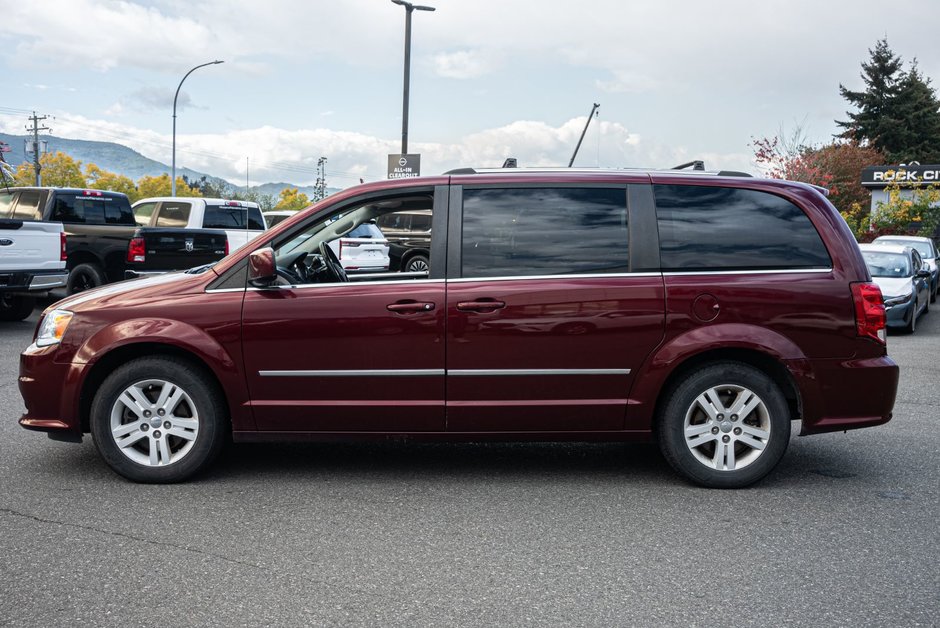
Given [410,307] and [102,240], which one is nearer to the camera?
[410,307]

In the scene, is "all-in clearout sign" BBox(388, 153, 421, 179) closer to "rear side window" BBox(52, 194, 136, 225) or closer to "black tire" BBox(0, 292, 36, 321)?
"rear side window" BBox(52, 194, 136, 225)

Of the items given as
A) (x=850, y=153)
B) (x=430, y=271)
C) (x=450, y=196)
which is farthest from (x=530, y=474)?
(x=850, y=153)

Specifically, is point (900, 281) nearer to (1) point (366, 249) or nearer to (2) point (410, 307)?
(1) point (366, 249)

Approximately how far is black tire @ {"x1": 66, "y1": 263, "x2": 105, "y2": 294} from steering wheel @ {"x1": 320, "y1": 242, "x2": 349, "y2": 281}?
→ 10.7 metres

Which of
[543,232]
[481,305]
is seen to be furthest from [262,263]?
[543,232]

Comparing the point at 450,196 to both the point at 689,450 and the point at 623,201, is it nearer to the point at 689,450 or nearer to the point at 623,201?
the point at 623,201

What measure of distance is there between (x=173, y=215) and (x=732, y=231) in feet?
46.5

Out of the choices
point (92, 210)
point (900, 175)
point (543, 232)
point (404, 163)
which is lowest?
point (543, 232)

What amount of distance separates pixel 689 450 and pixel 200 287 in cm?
290

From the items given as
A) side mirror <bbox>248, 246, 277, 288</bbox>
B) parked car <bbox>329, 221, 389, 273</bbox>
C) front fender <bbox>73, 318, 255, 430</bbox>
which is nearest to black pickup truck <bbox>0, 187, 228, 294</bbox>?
parked car <bbox>329, 221, 389, 273</bbox>

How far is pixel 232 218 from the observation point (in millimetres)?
17906

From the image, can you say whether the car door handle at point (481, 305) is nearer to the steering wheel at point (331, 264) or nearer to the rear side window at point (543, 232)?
the rear side window at point (543, 232)

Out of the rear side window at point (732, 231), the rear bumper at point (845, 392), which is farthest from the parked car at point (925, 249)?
the rear side window at point (732, 231)

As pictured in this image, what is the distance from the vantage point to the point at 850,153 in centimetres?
5894
